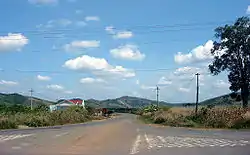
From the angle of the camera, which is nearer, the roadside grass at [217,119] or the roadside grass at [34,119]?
the roadside grass at [217,119]

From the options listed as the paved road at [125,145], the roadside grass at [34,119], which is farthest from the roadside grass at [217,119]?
the roadside grass at [34,119]

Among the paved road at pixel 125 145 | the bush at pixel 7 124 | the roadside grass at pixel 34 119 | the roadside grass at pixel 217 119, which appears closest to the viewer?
the paved road at pixel 125 145

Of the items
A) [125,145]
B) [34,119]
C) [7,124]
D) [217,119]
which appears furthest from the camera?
[34,119]

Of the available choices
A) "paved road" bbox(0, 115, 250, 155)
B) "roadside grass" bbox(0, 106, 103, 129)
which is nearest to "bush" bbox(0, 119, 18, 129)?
"roadside grass" bbox(0, 106, 103, 129)

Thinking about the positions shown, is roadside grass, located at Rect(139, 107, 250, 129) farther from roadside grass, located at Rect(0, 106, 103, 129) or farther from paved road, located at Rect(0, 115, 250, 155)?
roadside grass, located at Rect(0, 106, 103, 129)

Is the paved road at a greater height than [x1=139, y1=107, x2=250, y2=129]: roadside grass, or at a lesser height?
lesser

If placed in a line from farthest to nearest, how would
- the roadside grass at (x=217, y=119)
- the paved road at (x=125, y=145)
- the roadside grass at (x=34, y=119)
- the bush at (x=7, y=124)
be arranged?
the roadside grass at (x=34, y=119), the bush at (x=7, y=124), the roadside grass at (x=217, y=119), the paved road at (x=125, y=145)

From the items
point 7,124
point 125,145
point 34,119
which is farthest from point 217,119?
point 125,145

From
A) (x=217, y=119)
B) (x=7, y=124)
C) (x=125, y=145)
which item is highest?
(x=217, y=119)

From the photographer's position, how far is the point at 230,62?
76000mm

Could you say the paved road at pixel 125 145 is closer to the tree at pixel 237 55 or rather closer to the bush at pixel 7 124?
the bush at pixel 7 124

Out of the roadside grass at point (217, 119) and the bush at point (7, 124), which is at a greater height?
the roadside grass at point (217, 119)

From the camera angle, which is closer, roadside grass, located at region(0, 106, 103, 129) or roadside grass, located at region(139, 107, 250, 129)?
roadside grass, located at region(139, 107, 250, 129)

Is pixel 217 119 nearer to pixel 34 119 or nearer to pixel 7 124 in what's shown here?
pixel 7 124
